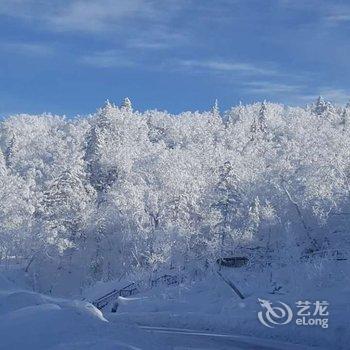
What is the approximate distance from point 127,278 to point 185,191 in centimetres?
1920

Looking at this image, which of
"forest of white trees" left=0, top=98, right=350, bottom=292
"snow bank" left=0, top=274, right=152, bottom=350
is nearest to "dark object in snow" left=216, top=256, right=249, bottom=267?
"forest of white trees" left=0, top=98, right=350, bottom=292

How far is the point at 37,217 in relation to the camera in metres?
60.5

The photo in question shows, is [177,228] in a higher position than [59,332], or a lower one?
higher

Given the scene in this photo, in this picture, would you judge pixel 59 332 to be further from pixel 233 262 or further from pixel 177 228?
pixel 177 228
